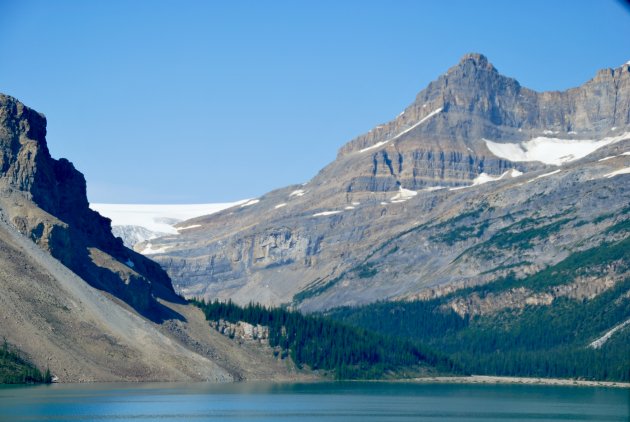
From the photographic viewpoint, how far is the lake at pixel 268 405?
5340 inches

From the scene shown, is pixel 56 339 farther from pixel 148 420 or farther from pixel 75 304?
pixel 148 420

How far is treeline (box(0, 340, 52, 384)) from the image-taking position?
553 ft

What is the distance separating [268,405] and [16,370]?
3709 centimetres

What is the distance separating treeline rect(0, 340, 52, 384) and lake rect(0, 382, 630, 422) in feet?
14.7

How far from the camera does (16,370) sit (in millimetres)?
169750

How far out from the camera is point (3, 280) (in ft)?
629

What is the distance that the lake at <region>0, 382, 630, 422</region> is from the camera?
135625mm

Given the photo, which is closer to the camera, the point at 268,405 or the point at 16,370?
the point at 268,405

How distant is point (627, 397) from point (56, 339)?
87.9 m

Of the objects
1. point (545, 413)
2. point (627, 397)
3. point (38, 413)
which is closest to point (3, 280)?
point (38, 413)

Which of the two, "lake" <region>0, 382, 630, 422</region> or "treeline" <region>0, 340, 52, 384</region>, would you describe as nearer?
"lake" <region>0, 382, 630, 422</region>

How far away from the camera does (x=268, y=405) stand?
157 meters

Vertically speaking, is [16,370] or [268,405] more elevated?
[16,370]

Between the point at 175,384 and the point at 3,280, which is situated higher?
the point at 3,280
